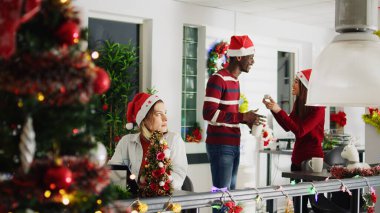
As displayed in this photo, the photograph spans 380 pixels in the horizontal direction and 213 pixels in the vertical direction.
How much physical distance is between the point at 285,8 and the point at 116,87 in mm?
2325

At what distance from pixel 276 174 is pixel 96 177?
681cm

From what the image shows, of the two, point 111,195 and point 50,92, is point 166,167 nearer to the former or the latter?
point 111,195

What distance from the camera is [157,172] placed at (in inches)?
105

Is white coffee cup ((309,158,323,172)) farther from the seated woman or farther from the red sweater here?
the seated woman

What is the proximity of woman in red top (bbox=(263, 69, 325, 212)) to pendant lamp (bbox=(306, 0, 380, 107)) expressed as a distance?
7.44ft

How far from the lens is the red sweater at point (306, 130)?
435 centimetres

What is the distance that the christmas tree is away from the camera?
1027 mm

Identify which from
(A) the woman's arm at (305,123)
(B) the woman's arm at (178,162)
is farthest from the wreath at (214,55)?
(B) the woman's arm at (178,162)

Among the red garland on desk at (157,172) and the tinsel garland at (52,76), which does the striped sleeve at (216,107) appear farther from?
the tinsel garland at (52,76)

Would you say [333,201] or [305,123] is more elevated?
[305,123]

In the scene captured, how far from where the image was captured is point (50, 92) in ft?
3.49

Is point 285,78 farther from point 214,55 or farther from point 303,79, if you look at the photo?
point 303,79

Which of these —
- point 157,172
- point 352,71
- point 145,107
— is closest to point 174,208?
point 157,172

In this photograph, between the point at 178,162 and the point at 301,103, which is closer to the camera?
the point at 178,162
